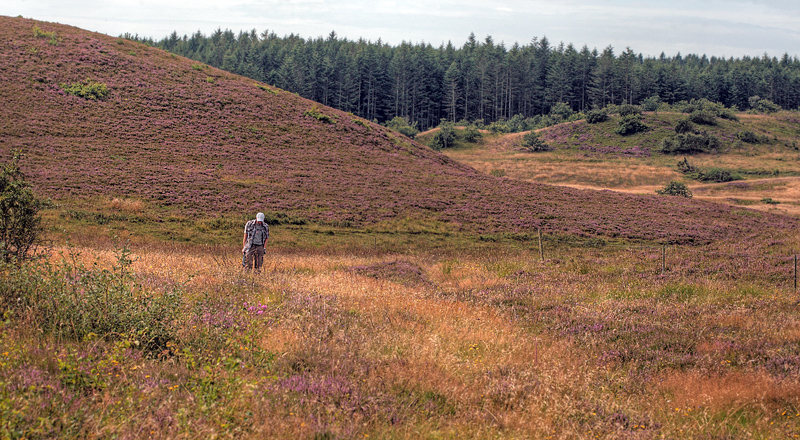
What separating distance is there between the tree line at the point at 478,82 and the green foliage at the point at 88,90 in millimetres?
80176

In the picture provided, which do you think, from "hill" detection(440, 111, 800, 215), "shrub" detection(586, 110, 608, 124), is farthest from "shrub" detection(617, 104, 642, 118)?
"shrub" detection(586, 110, 608, 124)

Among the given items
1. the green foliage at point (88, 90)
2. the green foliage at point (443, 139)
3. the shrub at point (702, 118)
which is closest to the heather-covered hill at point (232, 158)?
the green foliage at point (88, 90)

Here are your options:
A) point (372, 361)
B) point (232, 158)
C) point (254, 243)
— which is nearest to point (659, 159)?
point (232, 158)

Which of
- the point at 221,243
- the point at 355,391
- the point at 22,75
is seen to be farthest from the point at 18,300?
the point at 22,75

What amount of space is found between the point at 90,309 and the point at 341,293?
16.7ft

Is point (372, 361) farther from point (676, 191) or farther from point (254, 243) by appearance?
point (676, 191)

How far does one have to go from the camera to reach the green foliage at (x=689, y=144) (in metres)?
76.7

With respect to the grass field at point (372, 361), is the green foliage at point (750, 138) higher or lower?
higher

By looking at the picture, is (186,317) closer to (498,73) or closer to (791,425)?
(791,425)

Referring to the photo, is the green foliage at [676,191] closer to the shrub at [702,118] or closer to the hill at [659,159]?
the hill at [659,159]

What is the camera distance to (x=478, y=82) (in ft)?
436

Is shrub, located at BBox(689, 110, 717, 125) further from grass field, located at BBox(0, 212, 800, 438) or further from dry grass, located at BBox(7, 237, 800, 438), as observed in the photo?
dry grass, located at BBox(7, 237, 800, 438)

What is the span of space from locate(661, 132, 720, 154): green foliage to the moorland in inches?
1709

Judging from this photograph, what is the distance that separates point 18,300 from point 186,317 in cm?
189
